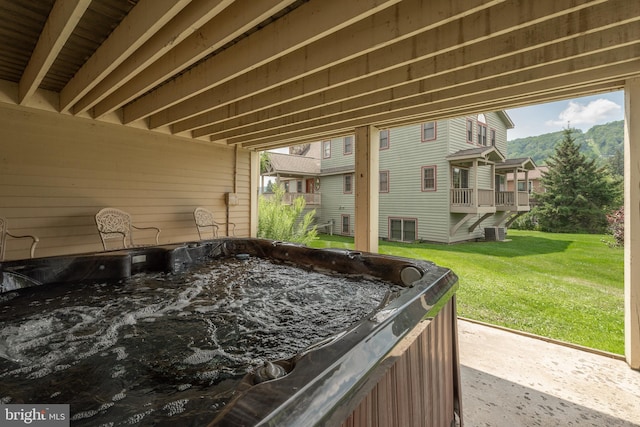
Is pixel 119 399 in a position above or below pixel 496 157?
below

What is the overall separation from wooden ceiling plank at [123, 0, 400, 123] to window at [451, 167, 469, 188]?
7.97 meters

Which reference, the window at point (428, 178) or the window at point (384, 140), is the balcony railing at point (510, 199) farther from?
the window at point (384, 140)

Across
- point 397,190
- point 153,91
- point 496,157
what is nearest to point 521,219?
point 496,157

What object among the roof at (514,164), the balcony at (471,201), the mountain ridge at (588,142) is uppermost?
the mountain ridge at (588,142)

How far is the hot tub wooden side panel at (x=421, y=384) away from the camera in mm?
892

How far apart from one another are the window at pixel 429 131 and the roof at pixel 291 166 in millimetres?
4560

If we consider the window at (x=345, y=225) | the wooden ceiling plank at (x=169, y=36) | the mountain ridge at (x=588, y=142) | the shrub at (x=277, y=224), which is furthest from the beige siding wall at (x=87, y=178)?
the mountain ridge at (x=588, y=142)

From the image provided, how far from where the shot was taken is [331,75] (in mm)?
2551

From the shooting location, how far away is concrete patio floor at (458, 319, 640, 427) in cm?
172

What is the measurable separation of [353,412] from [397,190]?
944 cm

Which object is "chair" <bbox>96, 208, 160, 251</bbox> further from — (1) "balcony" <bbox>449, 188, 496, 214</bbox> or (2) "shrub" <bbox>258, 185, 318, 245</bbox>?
(1) "balcony" <bbox>449, 188, 496, 214</bbox>

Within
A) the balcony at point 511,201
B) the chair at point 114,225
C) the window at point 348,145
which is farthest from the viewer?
the window at point 348,145

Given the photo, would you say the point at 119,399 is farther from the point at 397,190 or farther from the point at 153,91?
the point at 397,190

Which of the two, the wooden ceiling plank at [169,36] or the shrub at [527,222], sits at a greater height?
the wooden ceiling plank at [169,36]
